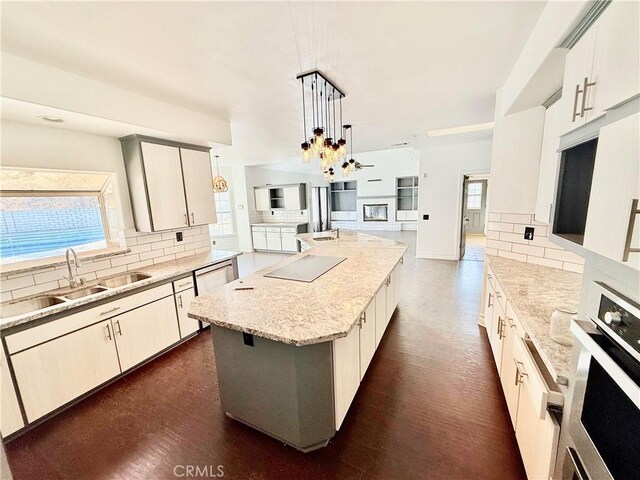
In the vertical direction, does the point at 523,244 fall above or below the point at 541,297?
above

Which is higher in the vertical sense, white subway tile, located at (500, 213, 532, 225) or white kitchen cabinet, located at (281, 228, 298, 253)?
white subway tile, located at (500, 213, 532, 225)

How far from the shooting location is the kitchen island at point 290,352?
4.59ft

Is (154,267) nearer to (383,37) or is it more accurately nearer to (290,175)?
(383,37)

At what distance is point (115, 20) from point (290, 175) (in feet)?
25.4

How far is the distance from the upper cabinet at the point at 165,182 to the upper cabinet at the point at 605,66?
3.27m

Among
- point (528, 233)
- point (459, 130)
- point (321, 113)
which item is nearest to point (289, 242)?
point (321, 113)

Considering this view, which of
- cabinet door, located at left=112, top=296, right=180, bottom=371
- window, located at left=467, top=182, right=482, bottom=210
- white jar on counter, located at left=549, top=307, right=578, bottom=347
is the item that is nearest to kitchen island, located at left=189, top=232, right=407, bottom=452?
white jar on counter, located at left=549, top=307, right=578, bottom=347

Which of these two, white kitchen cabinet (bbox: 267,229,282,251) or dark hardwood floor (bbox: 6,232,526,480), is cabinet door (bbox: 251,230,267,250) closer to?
white kitchen cabinet (bbox: 267,229,282,251)

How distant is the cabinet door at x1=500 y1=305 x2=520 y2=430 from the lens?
1.49 meters

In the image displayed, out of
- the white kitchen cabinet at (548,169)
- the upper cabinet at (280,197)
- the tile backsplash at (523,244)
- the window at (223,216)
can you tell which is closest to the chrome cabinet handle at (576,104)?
the white kitchen cabinet at (548,169)

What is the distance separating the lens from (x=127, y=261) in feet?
8.86

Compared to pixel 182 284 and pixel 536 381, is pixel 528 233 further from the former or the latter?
pixel 182 284

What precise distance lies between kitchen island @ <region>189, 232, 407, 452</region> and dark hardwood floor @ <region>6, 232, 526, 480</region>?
0.16 metres

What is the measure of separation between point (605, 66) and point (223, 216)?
24.7ft
